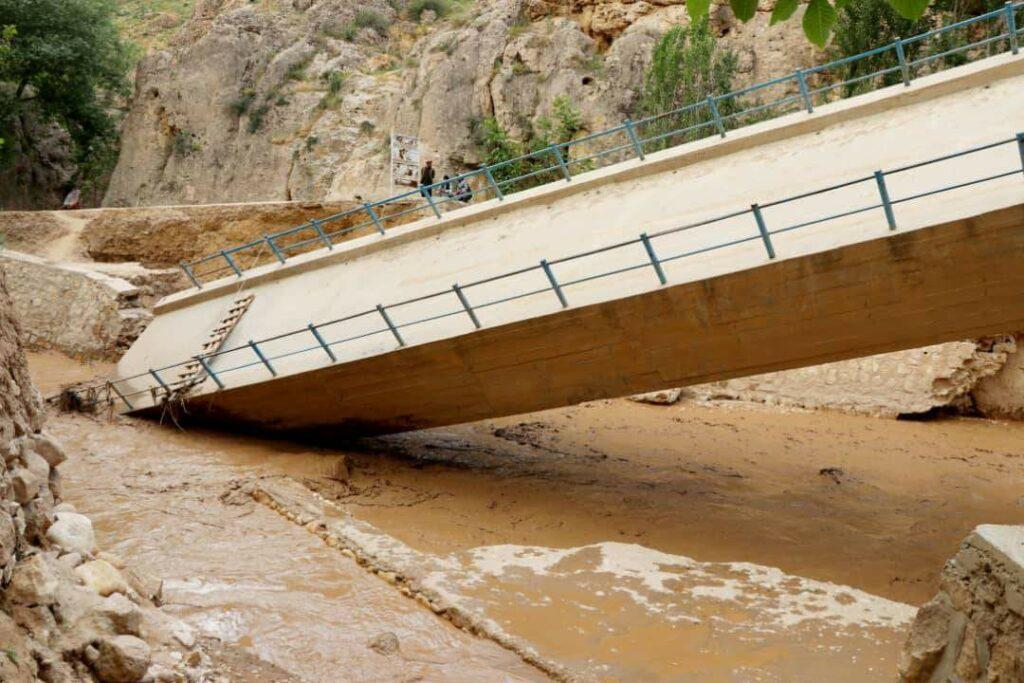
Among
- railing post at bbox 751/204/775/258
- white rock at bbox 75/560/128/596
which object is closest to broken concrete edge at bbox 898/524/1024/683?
railing post at bbox 751/204/775/258

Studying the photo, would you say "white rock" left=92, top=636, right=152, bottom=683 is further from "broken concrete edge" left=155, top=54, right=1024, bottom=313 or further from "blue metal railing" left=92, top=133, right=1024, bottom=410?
"broken concrete edge" left=155, top=54, right=1024, bottom=313

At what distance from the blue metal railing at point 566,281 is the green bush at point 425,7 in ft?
91.6

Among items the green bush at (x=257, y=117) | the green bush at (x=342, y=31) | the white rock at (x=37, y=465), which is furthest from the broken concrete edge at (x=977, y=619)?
the green bush at (x=342, y=31)

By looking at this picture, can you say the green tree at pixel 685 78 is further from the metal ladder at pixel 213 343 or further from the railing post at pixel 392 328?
the railing post at pixel 392 328

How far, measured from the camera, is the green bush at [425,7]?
35844mm

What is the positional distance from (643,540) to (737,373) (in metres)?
2.03

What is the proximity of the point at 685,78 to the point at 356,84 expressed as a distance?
14.1m

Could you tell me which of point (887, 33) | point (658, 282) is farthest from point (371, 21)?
point (658, 282)

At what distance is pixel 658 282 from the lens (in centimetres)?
802

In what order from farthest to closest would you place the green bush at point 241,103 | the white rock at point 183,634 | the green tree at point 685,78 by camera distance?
the green bush at point 241,103, the green tree at point 685,78, the white rock at point 183,634

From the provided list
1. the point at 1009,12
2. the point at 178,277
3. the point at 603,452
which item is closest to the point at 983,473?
the point at 603,452

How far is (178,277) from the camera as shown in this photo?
54.3ft

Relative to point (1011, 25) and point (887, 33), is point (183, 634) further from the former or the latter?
point (887, 33)

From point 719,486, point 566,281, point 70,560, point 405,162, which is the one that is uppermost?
point 70,560
